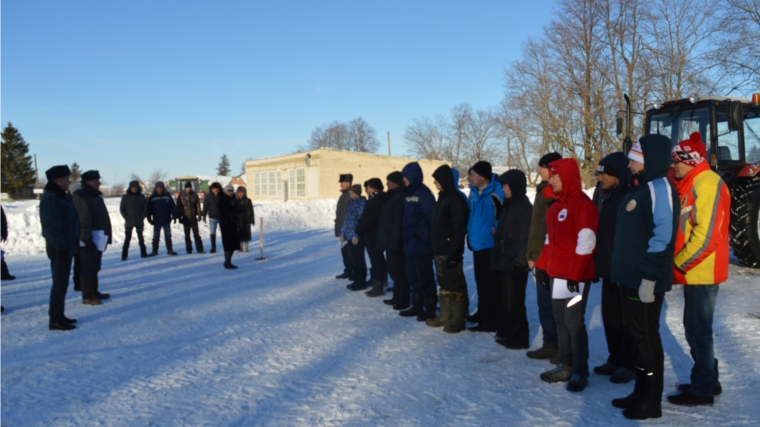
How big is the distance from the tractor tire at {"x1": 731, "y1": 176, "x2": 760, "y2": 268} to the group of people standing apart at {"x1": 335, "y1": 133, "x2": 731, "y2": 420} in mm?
5603

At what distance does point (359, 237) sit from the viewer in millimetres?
8922

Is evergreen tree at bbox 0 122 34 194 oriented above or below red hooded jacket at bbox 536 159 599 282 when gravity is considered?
above

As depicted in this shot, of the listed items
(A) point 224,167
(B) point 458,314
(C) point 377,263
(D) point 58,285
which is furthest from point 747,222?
(A) point 224,167

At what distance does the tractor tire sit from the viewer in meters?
9.05

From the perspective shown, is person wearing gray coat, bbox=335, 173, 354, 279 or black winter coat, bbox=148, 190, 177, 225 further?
black winter coat, bbox=148, 190, 177, 225

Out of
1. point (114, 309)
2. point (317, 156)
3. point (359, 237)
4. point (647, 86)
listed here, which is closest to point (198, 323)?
point (114, 309)

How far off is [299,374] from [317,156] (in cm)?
3792

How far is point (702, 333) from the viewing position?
3953 millimetres

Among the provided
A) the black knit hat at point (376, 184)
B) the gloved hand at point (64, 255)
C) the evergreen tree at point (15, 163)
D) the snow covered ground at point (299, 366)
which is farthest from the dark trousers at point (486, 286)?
the evergreen tree at point (15, 163)

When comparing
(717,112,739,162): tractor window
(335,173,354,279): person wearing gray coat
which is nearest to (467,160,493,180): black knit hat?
(335,173,354,279): person wearing gray coat

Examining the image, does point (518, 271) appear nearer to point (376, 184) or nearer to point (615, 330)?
point (615, 330)

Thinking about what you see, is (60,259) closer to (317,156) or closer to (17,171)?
(317,156)

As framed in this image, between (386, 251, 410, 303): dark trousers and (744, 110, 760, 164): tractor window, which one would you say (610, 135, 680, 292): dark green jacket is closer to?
(386, 251, 410, 303): dark trousers

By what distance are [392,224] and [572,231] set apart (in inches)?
141
